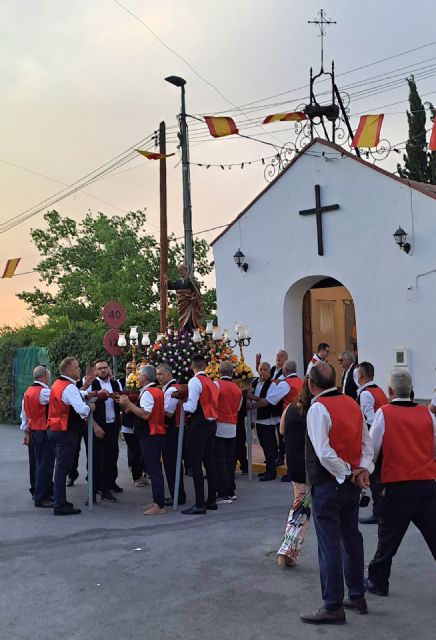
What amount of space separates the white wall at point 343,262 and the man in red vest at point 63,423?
6.04 m

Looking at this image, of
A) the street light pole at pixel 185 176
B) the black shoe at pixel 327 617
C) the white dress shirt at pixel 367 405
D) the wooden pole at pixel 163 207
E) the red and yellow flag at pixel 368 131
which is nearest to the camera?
the black shoe at pixel 327 617

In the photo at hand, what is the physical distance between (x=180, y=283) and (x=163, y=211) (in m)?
5.83

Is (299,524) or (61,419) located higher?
(61,419)

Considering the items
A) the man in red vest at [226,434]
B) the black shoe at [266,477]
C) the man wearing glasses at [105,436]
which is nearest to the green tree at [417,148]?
the black shoe at [266,477]

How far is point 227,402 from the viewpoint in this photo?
8.95m

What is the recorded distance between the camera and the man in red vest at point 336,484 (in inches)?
186

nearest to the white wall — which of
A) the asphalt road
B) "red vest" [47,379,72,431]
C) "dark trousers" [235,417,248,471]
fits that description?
"dark trousers" [235,417,248,471]

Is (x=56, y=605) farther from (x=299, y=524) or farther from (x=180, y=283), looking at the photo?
(x=180, y=283)

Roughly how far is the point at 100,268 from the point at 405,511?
29635 millimetres

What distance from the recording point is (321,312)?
1488cm

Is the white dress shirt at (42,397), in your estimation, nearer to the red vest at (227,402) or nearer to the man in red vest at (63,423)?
the man in red vest at (63,423)

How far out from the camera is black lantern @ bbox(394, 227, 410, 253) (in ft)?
38.8

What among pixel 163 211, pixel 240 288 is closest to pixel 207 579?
pixel 240 288

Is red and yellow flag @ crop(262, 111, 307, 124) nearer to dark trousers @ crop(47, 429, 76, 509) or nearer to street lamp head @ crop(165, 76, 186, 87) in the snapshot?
street lamp head @ crop(165, 76, 186, 87)
